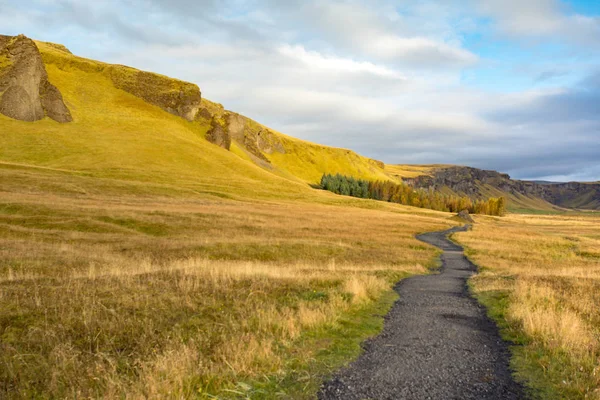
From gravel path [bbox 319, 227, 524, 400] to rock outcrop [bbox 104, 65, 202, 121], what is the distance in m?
148

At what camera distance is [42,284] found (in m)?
13.1

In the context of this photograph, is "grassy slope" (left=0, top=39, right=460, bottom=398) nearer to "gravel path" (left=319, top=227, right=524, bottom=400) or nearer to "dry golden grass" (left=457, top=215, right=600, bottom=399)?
"gravel path" (left=319, top=227, right=524, bottom=400)

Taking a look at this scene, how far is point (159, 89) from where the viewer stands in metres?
149

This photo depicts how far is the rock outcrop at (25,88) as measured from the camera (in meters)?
102

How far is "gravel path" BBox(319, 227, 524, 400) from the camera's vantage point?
745cm

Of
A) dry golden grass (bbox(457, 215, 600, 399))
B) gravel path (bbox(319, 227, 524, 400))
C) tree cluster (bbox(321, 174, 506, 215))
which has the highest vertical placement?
tree cluster (bbox(321, 174, 506, 215))

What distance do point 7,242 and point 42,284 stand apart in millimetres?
15517

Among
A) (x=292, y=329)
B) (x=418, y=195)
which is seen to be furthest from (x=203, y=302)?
(x=418, y=195)

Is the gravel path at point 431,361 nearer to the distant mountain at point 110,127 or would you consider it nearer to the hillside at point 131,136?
the distant mountain at point 110,127

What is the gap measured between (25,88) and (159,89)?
50756 mm

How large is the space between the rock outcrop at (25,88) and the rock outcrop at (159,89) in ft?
119

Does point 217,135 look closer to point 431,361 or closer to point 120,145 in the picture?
point 120,145

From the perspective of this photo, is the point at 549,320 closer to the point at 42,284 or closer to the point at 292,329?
the point at 292,329

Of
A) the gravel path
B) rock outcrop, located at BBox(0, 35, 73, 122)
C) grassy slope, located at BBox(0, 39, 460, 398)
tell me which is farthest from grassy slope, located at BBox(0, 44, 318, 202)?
the gravel path
